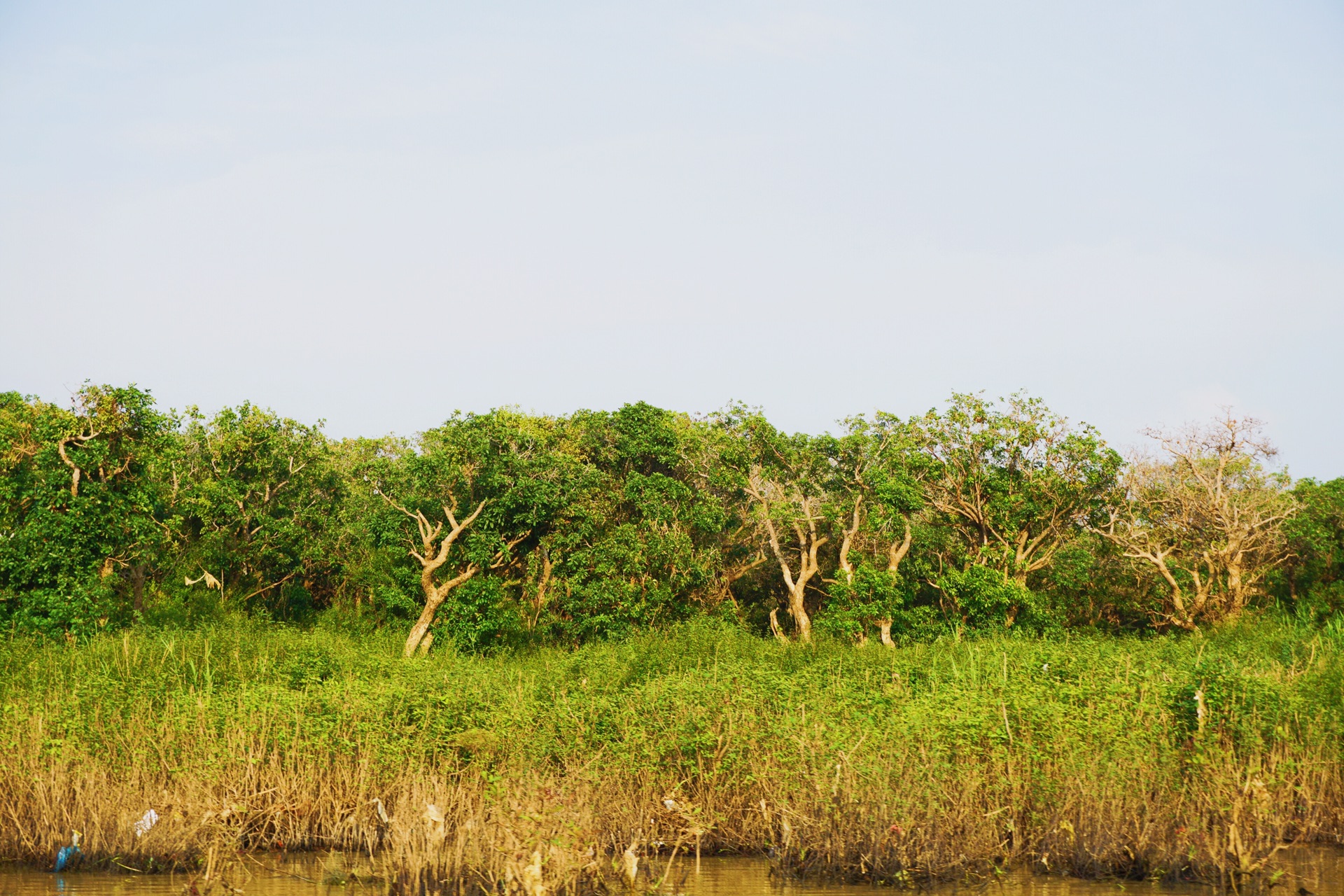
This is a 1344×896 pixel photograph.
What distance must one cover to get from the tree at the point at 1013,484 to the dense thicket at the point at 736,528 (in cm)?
5

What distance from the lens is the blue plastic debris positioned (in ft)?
31.9

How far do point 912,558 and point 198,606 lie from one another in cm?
1692

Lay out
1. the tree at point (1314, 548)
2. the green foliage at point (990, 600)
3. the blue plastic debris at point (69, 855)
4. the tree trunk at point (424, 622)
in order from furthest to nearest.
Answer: the tree at point (1314, 548), the tree trunk at point (424, 622), the green foliage at point (990, 600), the blue plastic debris at point (69, 855)

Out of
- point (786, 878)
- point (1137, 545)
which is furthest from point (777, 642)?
point (786, 878)

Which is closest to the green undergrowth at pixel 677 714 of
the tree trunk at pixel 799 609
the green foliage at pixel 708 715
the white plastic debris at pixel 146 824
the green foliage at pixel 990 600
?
the green foliage at pixel 708 715

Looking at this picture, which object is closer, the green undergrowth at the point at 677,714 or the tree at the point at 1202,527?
the green undergrowth at the point at 677,714

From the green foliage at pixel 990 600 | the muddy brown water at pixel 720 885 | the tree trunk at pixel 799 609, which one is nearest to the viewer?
the muddy brown water at pixel 720 885

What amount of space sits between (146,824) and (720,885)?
4.99 m

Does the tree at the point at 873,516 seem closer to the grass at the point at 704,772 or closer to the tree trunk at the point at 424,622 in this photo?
the tree trunk at the point at 424,622

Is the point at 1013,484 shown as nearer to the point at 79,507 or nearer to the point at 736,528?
the point at 736,528

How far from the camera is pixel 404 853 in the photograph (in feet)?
29.6

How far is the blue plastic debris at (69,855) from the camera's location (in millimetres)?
9727

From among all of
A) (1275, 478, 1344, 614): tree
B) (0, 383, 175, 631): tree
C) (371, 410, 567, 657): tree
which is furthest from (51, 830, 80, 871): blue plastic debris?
(1275, 478, 1344, 614): tree

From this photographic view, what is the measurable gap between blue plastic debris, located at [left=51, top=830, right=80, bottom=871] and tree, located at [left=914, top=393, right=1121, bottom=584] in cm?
1973
